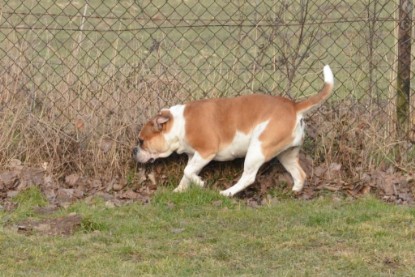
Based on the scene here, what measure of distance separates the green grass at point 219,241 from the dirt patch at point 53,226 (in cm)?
7

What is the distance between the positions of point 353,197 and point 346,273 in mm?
2278

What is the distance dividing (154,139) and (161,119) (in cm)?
18

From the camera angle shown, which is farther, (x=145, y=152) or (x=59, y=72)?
(x=59, y=72)

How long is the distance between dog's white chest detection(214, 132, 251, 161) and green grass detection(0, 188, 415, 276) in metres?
0.56

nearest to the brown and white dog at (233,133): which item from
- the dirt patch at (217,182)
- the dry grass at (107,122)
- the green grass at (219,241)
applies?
the dirt patch at (217,182)

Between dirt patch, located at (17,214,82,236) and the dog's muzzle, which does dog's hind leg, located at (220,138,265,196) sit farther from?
dirt patch, located at (17,214,82,236)

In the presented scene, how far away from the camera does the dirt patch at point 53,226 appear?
6.62 metres

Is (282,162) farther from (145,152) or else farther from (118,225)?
(118,225)

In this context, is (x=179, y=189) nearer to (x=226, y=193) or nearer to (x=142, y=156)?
(x=226, y=193)

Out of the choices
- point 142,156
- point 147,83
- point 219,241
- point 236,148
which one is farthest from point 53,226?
point 147,83

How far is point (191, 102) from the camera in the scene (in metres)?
8.37

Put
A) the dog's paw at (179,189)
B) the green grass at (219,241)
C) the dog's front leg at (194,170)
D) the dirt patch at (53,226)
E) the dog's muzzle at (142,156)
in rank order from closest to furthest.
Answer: the green grass at (219,241) < the dirt patch at (53,226) < the dog's paw at (179,189) < the dog's front leg at (194,170) < the dog's muzzle at (142,156)

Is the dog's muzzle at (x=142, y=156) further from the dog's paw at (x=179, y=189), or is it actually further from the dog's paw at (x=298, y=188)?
the dog's paw at (x=298, y=188)

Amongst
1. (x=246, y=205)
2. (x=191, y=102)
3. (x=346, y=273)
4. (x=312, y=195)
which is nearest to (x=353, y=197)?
(x=312, y=195)
